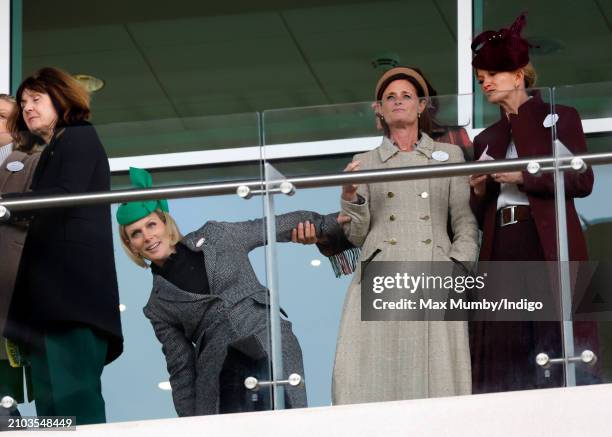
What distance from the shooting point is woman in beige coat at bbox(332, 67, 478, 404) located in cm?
645

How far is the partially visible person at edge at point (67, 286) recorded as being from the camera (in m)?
6.62

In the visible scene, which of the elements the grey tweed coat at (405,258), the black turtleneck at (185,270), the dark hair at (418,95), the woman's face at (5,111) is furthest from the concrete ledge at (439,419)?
the woman's face at (5,111)

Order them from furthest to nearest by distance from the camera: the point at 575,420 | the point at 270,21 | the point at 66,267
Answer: the point at 270,21, the point at 66,267, the point at 575,420

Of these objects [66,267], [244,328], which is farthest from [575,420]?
[66,267]

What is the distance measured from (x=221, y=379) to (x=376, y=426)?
545mm

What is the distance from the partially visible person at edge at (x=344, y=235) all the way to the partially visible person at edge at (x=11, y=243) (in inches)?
38.5

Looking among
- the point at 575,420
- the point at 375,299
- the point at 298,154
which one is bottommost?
the point at 575,420

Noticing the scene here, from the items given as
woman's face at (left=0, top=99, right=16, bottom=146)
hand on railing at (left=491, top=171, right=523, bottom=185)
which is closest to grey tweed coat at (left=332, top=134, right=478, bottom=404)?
hand on railing at (left=491, top=171, right=523, bottom=185)

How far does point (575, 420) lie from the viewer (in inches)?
247

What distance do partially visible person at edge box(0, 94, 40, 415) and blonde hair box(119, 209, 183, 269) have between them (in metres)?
0.37

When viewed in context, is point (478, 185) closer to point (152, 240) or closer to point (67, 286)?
point (152, 240)

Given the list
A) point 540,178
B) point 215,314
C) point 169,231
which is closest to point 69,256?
point 169,231

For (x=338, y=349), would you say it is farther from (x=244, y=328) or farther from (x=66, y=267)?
(x=66, y=267)

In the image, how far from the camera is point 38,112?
7.05 meters
